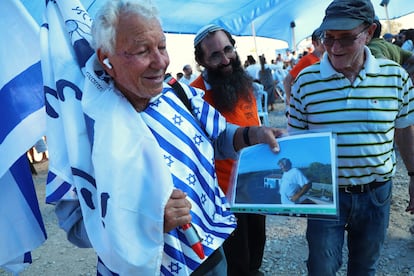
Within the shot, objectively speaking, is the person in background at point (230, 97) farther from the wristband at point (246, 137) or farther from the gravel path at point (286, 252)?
the gravel path at point (286, 252)

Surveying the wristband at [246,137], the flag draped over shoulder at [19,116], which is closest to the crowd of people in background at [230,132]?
the wristband at [246,137]

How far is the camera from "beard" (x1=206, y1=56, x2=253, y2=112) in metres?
2.32

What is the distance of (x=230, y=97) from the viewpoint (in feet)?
7.72

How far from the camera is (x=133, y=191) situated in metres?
1.12

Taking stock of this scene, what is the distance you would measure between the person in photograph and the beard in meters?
0.98

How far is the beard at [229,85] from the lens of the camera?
91.4 inches

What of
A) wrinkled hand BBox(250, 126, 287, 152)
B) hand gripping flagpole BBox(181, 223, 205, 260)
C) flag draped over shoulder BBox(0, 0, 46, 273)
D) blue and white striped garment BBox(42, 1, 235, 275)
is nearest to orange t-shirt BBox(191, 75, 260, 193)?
wrinkled hand BBox(250, 126, 287, 152)

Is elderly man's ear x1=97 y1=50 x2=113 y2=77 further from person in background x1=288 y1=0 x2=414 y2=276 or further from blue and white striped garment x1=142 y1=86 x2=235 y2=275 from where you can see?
person in background x1=288 y1=0 x2=414 y2=276

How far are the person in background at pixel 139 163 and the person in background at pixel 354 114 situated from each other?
23.2 inches

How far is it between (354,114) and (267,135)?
521mm

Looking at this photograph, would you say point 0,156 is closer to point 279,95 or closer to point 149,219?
point 149,219

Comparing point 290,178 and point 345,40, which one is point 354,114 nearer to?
point 345,40

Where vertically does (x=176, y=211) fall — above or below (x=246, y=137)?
below

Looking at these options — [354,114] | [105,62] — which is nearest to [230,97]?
[354,114]
